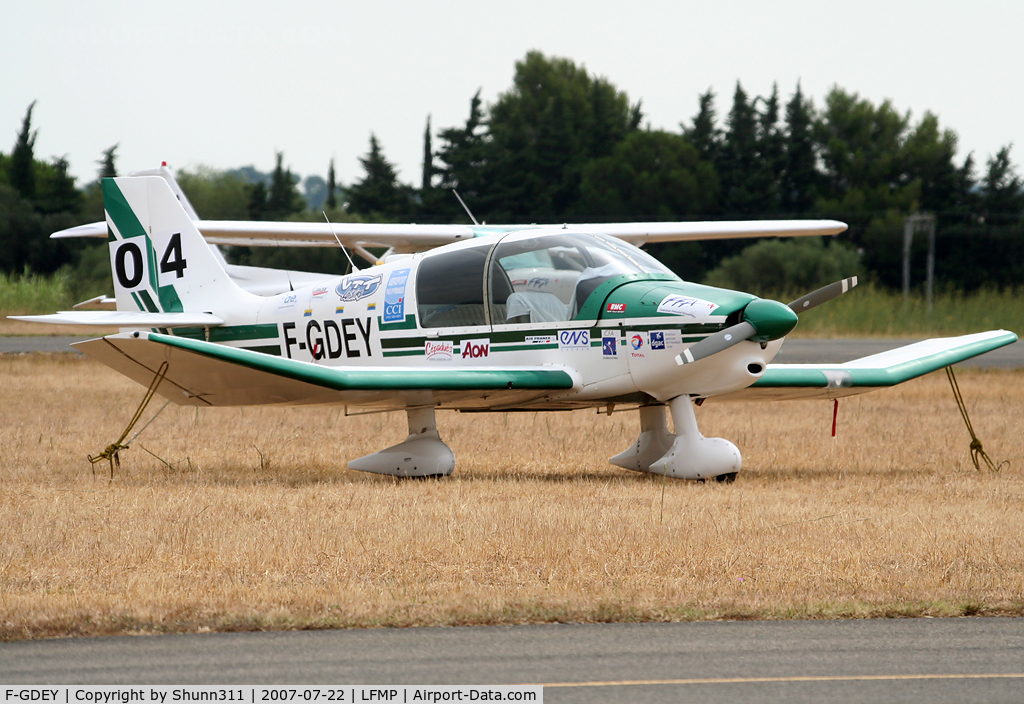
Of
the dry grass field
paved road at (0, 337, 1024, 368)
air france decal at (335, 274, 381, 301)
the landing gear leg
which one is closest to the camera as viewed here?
the dry grass field

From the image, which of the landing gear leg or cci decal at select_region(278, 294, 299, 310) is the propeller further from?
cci decal at select_region(278, 294, 299, 310)

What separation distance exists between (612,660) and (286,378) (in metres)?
5.26

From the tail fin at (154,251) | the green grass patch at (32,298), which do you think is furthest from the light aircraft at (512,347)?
the green grass patch at (32,298)

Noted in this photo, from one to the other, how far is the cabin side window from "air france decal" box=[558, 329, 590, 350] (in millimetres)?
739

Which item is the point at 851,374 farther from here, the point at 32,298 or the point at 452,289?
the point at 32,298

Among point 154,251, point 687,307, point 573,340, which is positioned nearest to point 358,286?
point 573,340

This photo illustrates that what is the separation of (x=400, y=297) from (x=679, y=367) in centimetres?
268

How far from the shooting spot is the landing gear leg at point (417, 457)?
1065 cm

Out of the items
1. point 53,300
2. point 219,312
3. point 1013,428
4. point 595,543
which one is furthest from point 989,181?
point 595,543

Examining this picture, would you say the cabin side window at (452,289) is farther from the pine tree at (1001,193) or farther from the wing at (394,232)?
the pine tree at (1001,193)

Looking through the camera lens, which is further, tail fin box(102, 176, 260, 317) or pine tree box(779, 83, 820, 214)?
pine tree box(779, 83, 820, 214)

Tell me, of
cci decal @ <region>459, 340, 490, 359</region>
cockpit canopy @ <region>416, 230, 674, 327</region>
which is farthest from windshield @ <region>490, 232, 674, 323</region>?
cci decal @ <region>459, 340, 490, 359</region>
